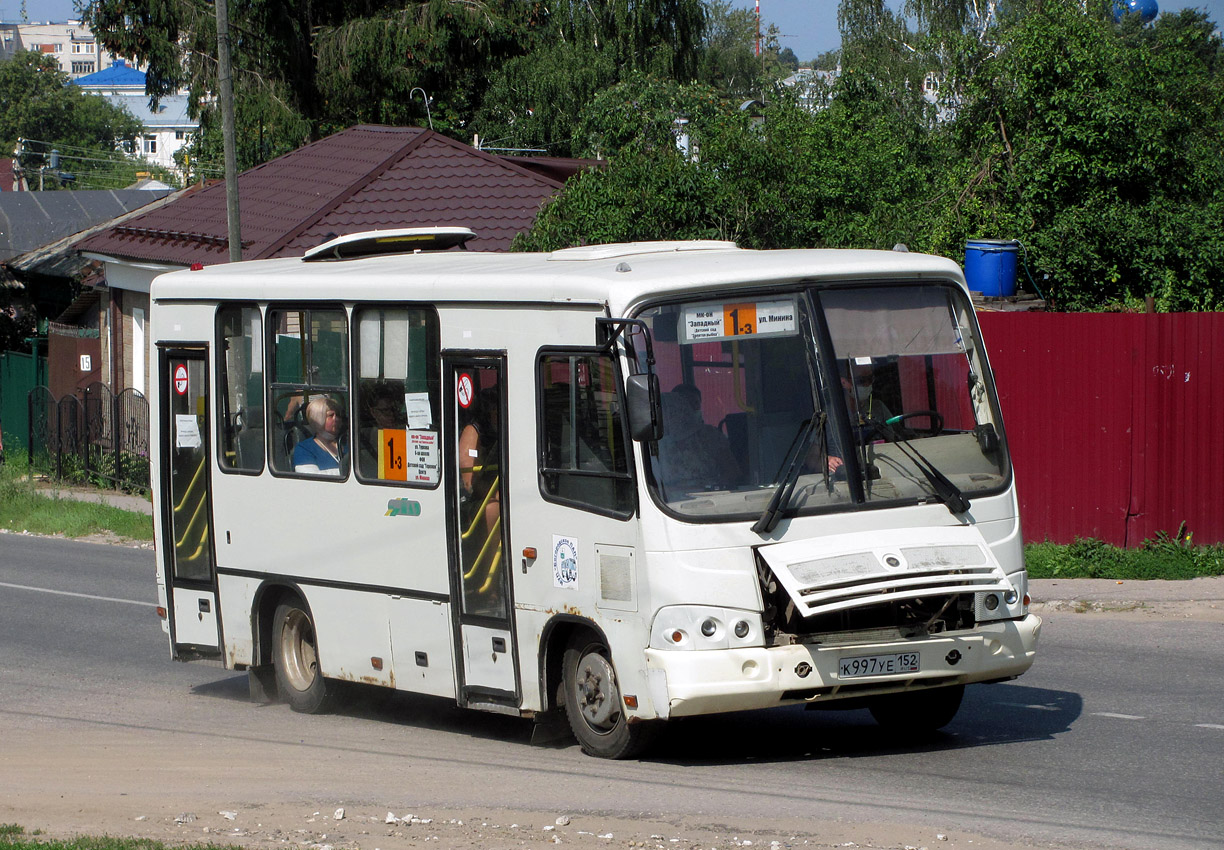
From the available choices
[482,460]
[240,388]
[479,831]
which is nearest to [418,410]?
[482,460]

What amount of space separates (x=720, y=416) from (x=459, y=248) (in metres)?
5.54

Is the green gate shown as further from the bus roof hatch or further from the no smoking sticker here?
the no smoking sticker

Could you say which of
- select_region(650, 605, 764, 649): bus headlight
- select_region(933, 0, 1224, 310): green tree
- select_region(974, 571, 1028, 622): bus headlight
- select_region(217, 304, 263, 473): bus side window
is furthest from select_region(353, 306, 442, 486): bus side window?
select_region(933, 0, 1224, 310): green tree

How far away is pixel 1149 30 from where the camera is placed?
54031 mm

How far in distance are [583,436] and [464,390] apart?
3.48 feet

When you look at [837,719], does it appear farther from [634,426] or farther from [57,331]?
[57,331]

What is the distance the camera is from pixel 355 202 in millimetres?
25047

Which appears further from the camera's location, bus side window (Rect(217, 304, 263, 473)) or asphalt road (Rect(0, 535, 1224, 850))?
bus side window (Rect(217, 304, 263, 473))

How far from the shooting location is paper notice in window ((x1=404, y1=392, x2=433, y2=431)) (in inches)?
356

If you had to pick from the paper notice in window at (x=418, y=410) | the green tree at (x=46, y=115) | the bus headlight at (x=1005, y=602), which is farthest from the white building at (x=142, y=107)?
the bus headlight at (x=1005, y=602)

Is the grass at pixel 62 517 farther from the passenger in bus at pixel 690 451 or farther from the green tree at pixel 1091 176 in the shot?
the passenger in bus at pixel 690 451

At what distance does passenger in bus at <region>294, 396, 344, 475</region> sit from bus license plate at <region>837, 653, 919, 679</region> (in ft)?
11.8

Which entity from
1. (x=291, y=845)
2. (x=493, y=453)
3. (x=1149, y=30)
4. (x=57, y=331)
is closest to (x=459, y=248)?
(x=493, y=453)

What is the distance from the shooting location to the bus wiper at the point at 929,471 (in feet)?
26.0
